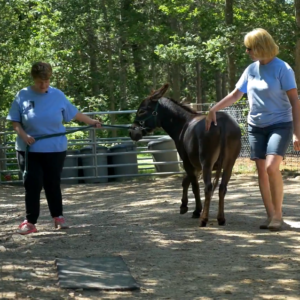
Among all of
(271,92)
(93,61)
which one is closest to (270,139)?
(271,92)

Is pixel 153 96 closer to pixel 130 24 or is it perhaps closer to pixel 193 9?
pixel 193 9

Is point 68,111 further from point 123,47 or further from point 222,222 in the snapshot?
point 123,47

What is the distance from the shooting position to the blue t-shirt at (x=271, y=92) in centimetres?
738

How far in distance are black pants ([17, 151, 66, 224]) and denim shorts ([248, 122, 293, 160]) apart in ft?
6.61

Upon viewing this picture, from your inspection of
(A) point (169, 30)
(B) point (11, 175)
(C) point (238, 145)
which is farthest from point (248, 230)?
(A) point (169, 30)

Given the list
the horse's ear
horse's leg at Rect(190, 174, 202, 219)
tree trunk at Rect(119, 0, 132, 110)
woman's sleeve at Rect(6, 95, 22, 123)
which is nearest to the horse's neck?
the horse's ear

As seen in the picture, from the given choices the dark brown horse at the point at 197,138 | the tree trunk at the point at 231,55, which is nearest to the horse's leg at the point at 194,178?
Result: the dark brown horse at the point at 197,138

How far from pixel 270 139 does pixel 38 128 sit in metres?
2.39

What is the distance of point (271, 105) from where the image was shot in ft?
24.4

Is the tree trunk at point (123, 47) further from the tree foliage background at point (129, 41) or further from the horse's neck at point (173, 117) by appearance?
the horse's neck at point (173, 117)

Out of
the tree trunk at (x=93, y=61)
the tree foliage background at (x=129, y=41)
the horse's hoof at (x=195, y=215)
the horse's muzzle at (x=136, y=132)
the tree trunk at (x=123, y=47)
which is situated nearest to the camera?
the horse's hoof at (x=195, y=215)

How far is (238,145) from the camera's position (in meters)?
8.38

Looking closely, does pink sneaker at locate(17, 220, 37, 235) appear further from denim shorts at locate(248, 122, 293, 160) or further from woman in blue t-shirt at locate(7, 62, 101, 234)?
denim shorts at locate(248, 122, 293, 160)

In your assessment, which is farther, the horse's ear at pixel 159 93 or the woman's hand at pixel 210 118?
the horse's ear at pixel 159 93
